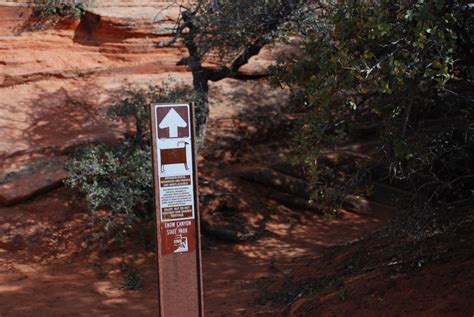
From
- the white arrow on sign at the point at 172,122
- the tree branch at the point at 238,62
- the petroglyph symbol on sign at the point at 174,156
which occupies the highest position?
the tree branch at the point at 238,62

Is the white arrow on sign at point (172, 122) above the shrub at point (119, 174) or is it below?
above

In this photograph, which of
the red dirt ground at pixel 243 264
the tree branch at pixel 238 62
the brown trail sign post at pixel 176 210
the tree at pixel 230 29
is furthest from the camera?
the tree branch at pixel 238 62

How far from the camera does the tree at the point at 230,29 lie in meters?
9.48

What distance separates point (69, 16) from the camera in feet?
45.0

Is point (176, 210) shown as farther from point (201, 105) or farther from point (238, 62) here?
point (238, 62)

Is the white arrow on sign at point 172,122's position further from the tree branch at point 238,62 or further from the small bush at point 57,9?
the small bush at point 57,9

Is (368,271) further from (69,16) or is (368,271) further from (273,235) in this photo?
(69,16)

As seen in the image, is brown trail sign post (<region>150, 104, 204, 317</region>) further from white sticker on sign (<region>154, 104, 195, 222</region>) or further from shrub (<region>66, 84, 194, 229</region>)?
shrub (<region>66, 84, 194, 229</region>)

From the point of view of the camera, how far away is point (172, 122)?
203 inches

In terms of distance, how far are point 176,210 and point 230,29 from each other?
513 centimetres

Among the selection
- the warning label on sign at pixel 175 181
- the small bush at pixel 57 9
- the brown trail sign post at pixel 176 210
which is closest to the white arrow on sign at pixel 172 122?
the brown trail sign post at pixel 176 210

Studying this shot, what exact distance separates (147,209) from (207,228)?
99cm

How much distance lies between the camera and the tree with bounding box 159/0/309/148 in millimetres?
9484

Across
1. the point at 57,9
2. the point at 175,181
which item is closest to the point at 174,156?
the point at 175,181
